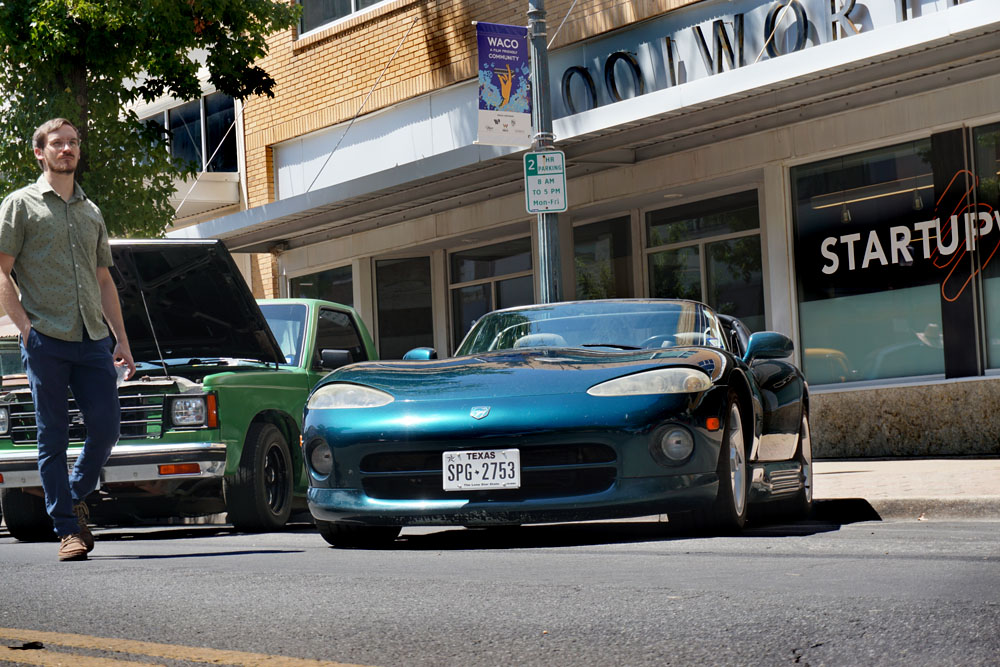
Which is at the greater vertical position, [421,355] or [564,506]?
[421,355]

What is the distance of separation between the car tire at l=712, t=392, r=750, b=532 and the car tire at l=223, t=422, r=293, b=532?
2950 mm

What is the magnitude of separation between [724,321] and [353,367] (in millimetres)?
2258

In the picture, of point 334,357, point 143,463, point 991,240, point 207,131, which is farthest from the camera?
point 207,131

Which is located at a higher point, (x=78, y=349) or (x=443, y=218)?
(x=443, y=218)

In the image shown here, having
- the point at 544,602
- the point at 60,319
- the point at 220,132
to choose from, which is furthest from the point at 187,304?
the point at 220,132

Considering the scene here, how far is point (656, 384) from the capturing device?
6.52 meters

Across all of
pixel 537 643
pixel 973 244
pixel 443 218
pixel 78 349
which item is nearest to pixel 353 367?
pixel 78 349

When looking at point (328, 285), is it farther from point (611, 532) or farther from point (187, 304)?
point (611, 532)

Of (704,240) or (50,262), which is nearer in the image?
(50,262)

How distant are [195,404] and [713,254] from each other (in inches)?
368

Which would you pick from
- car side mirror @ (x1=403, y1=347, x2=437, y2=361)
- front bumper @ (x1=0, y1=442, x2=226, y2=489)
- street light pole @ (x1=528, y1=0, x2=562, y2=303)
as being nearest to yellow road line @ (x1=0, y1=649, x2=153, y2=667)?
car side mirror @ (x1=403, y1=347, x2=437, y2=361)

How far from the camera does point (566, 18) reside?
16.6m

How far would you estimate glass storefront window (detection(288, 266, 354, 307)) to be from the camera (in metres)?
22.3

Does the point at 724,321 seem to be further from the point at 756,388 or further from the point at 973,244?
the point at 973,244
